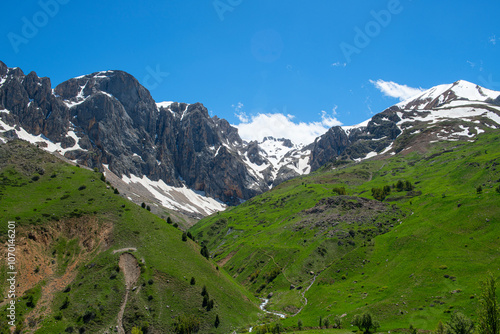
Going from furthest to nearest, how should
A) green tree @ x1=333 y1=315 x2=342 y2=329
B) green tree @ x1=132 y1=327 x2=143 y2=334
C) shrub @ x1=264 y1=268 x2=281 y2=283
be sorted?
shrub @ x1=264 y1=268 x2=281 y2=283 < green tree @ x1=333 y1=315 x2=342 y2=329 < green tree @ x1=132 y1=327 x2=143 y2=334

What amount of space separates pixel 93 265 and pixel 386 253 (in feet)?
286

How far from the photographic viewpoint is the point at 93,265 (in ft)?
240

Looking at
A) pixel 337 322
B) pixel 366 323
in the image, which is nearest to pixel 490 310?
pixel 366 323

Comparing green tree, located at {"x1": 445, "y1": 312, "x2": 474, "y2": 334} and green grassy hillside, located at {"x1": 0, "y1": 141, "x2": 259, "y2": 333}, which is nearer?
green tree, located at {"x1": 445, "y1": 312, "x2": 474, "y2": 334}

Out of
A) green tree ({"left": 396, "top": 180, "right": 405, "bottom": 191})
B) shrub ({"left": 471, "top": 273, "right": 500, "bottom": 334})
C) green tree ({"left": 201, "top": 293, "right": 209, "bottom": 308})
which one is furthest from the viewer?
green tree ({"left": 396, "top": 180, "right": 405, "bottom": 191})

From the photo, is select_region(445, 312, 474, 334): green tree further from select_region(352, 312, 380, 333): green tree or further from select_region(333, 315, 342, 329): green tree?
select_region(333, 315, 342, 329): green tree

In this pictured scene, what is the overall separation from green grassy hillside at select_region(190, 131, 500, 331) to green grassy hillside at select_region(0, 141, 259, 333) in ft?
70.9

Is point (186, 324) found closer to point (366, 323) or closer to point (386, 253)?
point (366, 323)

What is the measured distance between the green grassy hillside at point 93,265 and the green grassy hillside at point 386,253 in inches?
851

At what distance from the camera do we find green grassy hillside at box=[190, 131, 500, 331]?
6806 cm

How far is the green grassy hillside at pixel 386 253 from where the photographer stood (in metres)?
68.1

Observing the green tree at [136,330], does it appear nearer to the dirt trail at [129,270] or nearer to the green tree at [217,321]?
the dirt trail at [129,270]

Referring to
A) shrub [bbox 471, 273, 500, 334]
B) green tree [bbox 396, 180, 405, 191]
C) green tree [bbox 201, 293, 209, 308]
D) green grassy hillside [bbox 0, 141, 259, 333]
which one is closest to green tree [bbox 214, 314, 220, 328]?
green grassy hillside [bbox 0, 141, 259, 333]

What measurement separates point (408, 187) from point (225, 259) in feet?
349
